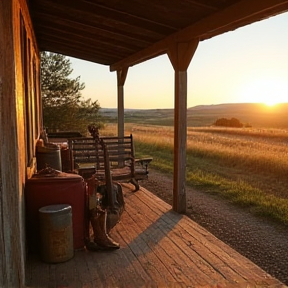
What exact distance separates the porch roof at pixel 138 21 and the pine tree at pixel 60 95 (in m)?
10.1

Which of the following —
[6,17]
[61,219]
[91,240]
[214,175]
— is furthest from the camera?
[214,175]

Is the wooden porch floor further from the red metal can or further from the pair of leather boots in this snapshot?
the red metal can

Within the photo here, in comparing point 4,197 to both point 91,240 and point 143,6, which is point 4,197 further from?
point 143,6

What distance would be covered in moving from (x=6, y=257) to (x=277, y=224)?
11.9ft

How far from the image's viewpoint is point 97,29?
18.5ft

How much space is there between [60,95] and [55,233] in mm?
14869

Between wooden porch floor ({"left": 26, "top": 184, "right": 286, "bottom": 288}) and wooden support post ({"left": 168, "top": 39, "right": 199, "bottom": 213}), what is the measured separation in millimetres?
810

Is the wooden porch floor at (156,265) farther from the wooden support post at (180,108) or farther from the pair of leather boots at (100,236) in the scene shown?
the wooden support post at (180,108)

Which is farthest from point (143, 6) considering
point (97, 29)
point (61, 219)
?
point (61, 219)

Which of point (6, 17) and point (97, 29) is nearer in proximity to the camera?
point (6, 17)

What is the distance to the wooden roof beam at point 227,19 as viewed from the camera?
3.33 metres

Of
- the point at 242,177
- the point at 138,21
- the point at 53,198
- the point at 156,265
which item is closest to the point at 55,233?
the point at 53,198

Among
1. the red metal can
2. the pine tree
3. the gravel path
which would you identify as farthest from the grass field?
the pine tree

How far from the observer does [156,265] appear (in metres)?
3.41
